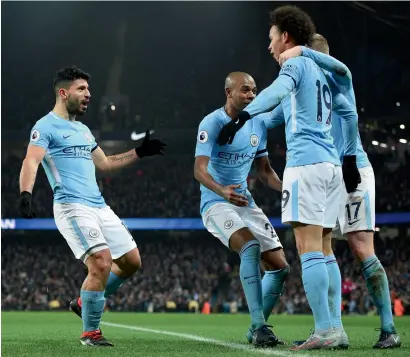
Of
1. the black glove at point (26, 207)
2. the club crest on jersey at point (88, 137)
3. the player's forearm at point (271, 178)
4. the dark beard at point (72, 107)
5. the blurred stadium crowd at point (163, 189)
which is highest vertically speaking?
the blurred stadium crowd at point (163, 189)

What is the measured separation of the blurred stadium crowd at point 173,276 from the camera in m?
31.4

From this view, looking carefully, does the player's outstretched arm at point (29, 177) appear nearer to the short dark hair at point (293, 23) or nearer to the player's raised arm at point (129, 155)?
the player's raised arm at point (129, 155)

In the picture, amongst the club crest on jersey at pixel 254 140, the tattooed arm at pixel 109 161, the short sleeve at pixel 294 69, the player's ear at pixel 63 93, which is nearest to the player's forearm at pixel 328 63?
the short sleeve at pixel 294 69

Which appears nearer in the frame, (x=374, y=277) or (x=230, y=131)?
(x=230, y=131)

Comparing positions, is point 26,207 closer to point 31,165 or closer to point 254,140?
point 31,165

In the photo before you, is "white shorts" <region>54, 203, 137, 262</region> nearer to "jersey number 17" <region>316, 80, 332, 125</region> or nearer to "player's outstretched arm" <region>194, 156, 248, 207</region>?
"player's outstretched arm" <region>194, 156, 248, 207</region>

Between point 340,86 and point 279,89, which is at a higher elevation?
point 340,86

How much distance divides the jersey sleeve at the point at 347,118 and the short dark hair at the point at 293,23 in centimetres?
58

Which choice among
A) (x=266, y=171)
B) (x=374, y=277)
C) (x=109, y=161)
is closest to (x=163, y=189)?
(x=109, y=161)

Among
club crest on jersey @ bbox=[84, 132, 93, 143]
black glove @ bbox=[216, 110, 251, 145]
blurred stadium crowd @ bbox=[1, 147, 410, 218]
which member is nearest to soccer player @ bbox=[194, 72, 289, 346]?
club crest on jersey @ bbox=[84, 132, 93, 143]

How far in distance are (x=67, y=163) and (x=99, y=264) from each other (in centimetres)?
99

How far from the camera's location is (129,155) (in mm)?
7809

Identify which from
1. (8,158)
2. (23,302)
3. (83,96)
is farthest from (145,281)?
(83,96)

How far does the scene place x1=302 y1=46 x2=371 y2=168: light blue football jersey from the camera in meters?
5.90
